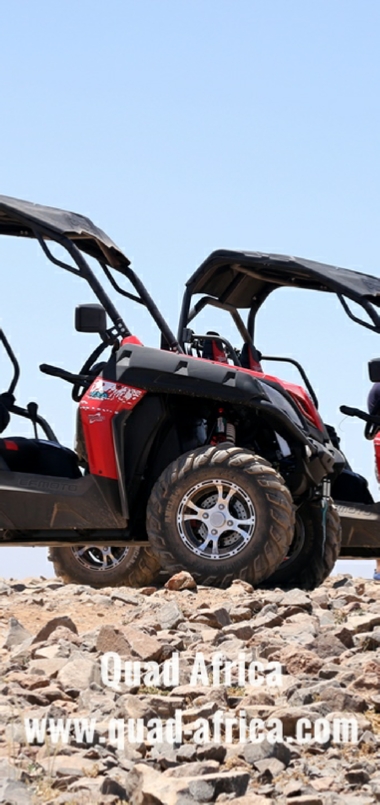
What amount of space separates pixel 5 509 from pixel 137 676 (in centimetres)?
464

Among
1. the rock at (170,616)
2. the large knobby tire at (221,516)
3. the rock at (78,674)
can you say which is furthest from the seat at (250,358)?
the rock at (78,674)

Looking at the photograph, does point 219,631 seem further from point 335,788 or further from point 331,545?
point 331,545

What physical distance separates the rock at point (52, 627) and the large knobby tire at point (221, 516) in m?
2.63

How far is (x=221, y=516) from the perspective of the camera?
995cm

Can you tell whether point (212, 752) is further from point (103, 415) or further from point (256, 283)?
point (256, 283)

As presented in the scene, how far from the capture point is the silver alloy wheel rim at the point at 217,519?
32.6 ft

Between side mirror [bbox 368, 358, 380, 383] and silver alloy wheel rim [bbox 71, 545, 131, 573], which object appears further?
silver alloy wheel rim [bbox 71, 545, 131, 573]

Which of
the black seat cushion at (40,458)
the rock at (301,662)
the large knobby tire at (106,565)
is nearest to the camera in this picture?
the rock at (301,662)

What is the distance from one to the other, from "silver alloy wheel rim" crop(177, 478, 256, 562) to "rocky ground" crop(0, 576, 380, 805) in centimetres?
151

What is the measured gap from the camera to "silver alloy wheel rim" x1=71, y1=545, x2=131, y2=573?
11641 mm

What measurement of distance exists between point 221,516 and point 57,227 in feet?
8.47

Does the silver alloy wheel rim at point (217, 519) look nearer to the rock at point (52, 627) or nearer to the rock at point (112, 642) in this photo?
the rock at point (52, 627)

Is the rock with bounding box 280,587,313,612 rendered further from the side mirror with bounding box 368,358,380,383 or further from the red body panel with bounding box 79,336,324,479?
the side mirror with bounding box 368,358,380,383

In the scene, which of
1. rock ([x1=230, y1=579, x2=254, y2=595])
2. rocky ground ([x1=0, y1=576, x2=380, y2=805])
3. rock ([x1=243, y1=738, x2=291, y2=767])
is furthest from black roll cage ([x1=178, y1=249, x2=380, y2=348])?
rock ([x1=243, y1=738, x2=291, y2=767])
